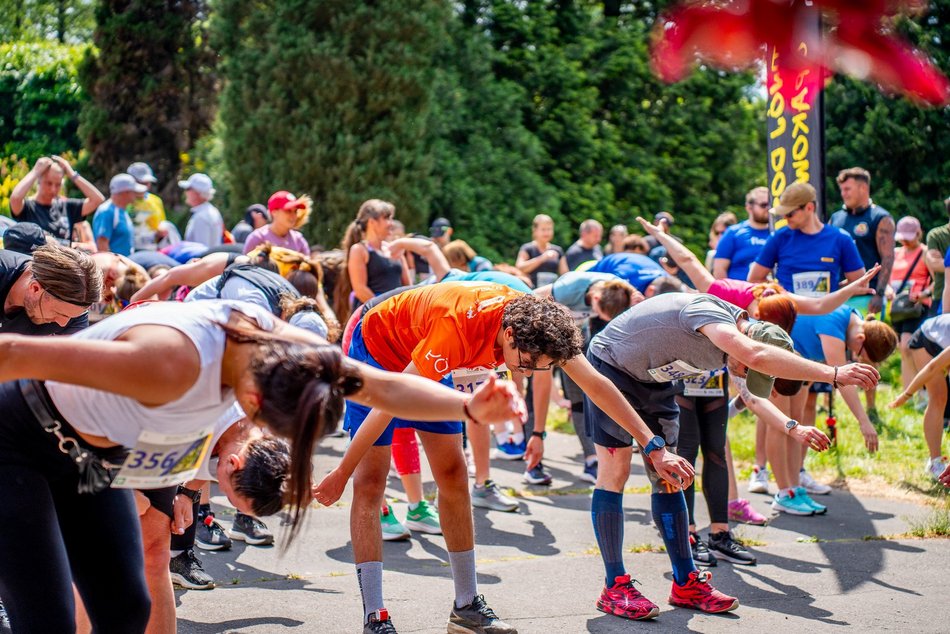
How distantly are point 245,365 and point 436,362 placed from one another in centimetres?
127

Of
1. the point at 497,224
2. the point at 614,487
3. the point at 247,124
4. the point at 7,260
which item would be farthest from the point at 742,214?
the point at 7,260

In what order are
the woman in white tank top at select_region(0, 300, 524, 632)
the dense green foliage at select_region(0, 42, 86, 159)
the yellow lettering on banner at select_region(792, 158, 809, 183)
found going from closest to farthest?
1. the woman in white tank top at select_region(0, 300, 524, 632)
2. the yellow lettering on banner at select_region(792, 158, 809, 183)
3. the dense green foliage at select_region(0, 42, 86, 159)

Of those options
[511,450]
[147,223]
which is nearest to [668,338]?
[511,450]

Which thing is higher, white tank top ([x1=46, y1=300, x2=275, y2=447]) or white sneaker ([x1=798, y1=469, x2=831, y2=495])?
white tank top ([x1=46, y1=300, x2=275, y2=447])

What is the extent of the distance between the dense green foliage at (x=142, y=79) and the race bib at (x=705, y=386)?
13.5 m

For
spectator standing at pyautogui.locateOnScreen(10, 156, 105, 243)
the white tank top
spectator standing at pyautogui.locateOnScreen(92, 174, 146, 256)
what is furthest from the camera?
spectator standing at pyautogui.locateOnScreen(92, 174, 146, 256)

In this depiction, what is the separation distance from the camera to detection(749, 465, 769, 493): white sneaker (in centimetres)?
738

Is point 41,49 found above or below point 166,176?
above

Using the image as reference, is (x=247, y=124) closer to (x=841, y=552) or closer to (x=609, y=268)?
(x=609, y=268)

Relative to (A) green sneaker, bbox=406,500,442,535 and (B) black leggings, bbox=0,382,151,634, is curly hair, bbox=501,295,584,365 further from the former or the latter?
(A) green sneaker, bbox=406,500,442,535

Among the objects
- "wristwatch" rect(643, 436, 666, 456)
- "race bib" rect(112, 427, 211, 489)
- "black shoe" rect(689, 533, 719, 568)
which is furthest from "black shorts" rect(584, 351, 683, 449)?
"race bib" rect(112, 427, 211, 489)

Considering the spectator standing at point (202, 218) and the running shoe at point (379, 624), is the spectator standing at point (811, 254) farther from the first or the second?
the spectator standing at point (202, 218)

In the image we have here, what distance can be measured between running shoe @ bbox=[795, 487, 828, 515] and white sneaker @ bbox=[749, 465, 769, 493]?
0.47m

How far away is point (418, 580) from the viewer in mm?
5266
